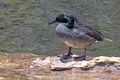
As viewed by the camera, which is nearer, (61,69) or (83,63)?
(61,69)

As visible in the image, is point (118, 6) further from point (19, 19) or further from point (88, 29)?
point (88, 29)

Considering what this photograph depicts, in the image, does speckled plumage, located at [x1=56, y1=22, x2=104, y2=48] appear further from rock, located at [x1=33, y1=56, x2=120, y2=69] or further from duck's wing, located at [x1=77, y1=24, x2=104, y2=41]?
rock, located at [x1=33, y1=56, x2=120, y2=69]

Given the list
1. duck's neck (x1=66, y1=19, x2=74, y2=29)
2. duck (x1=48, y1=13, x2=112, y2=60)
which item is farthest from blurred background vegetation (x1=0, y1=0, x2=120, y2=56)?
duck's neck (x1=66, y1=19, x2=74, y2=29)

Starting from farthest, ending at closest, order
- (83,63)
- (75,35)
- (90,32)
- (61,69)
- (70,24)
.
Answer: (90,32) < (70,24) < (75,35) < (83,63) < (61,69)

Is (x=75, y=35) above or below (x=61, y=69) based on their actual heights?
above

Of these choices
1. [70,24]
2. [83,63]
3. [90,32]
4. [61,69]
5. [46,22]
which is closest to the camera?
[61,69]

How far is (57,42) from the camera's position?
45.5 ft


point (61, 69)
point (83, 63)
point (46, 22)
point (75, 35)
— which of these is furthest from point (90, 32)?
point (46, 22)

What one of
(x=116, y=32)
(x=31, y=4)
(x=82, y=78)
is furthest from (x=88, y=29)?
(x=31, y=4)

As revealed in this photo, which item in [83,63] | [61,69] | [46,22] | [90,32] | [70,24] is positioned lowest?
[46,22]

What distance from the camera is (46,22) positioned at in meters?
16.2

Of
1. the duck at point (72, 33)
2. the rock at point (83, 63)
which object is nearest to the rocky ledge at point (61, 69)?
the rock at point (83, 63)

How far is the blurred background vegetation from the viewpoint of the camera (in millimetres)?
13109

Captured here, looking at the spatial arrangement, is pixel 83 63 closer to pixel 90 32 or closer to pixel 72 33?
pixel 72 33
